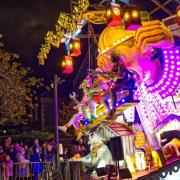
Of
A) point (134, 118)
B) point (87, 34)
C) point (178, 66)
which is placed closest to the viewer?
point (178, 66)

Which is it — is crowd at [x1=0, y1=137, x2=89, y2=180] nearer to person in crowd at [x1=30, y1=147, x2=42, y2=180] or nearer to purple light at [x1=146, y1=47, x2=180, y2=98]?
person in crowd at [x1=30, y1=147, x2=42, y2=180]

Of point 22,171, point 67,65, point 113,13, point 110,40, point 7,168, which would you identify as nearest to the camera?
point 113,13

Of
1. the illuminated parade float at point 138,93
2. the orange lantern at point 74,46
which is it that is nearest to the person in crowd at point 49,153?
the illuminated parade float at point 138,93

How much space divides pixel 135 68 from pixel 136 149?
10.3ft

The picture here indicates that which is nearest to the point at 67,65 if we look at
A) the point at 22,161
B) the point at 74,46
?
the point at 74,46

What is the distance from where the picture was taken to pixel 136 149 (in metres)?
13.4

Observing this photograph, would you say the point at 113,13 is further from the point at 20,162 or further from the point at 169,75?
the point at 20,162

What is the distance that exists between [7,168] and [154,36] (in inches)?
291

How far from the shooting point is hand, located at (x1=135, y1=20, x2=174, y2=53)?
11938 mm

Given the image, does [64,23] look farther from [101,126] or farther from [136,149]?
[136,149]

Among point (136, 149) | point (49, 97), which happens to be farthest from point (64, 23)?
point (49, 97)

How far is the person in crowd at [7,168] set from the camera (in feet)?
43.2

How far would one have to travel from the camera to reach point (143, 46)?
12.4m

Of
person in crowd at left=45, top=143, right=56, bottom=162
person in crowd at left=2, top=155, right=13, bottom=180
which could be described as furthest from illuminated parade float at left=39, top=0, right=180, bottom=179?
person in crowd at left=2, top=155, right=13, bottom=180
